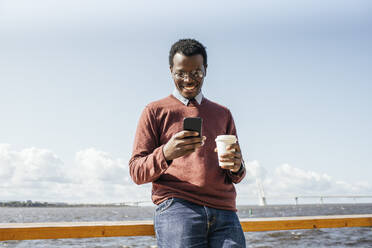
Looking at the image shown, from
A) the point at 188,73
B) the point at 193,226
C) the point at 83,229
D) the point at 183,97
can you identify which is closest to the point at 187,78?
the point at 188,73

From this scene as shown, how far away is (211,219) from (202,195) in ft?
0.50

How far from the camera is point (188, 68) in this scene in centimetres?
217

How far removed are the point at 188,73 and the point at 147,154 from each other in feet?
1.98

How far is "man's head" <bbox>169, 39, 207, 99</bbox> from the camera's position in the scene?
2.19 metres

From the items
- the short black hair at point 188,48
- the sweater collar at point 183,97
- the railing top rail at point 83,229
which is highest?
the short black hair at point 188,48

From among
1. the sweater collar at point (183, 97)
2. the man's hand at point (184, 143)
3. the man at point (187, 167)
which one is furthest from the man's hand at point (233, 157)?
the sweater collar at point (183, 97)

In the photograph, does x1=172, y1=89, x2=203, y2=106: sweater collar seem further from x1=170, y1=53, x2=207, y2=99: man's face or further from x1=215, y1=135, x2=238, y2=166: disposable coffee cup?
x1=215, y1=135, x2=238, y2=166: disposable coffee cup

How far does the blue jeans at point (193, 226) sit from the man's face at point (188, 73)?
755 mm

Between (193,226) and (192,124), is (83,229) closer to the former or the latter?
(193,226)

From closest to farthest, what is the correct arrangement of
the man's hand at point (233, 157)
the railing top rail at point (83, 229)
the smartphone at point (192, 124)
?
1. the smartphone at point (192, 124)
2. the man's hand at point (233, 157)
3. the railing top rail at point (83, 229)

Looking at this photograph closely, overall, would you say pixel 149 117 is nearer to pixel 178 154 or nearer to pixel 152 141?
pixel 152 141

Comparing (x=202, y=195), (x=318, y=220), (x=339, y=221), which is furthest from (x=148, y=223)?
(x=339, y=221)

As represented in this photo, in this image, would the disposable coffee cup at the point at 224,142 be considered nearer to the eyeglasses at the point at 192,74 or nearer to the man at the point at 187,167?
the man at the point at 187,167

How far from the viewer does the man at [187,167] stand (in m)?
1.88
